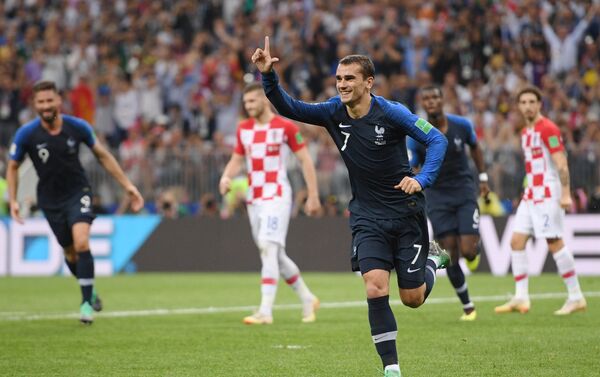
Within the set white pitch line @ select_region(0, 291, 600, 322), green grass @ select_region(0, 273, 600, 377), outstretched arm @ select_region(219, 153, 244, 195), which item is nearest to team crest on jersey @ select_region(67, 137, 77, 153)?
outstretched arm @ select_region(219, 153, 244, 195)

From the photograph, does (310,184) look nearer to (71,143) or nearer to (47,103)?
(71,143)

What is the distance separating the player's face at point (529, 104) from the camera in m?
13.7

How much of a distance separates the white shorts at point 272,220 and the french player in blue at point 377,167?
15.5 ft

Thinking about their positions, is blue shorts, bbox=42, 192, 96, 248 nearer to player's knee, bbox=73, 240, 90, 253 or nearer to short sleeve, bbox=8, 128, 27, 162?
player's knee, bbox=73, 240, 90, 253

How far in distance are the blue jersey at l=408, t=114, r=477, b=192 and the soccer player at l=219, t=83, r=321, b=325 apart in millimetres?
1256

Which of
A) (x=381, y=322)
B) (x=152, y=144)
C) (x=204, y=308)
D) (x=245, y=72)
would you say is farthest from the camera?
(x=245, y=72)

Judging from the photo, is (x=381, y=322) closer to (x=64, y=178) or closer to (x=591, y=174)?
(x=64, y=178)

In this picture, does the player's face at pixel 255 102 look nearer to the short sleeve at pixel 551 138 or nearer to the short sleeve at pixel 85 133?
the short sleeve at pixel 85 133

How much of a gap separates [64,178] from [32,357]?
359 cm

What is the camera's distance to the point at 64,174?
43.8 feet

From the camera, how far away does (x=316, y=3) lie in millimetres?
26844

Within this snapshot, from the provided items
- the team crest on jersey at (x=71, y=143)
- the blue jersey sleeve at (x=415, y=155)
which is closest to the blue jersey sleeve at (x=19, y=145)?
the team crest on jersey at (x=71, y=143)

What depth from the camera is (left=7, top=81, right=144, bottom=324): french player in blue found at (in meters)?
13.1

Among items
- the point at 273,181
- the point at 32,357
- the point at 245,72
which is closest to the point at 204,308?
the point at 273,181
